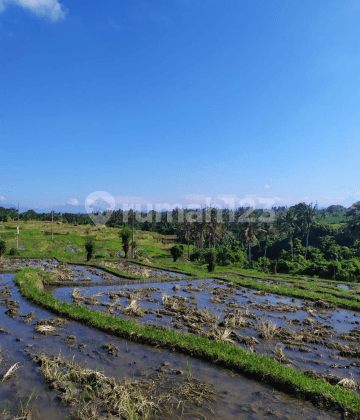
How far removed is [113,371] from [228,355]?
10.9 feet

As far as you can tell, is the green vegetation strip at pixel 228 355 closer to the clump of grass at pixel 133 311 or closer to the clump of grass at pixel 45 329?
the clump of grass at pixel 133 311

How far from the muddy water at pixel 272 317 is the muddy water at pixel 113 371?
210cm

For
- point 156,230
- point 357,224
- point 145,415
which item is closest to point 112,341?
point 145,415

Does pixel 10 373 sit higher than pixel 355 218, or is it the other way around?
Answer: pixel 355 218

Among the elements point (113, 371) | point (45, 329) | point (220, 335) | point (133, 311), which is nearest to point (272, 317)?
point (220, 335)

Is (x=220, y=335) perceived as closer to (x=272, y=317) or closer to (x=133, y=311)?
(x=272, y=317)

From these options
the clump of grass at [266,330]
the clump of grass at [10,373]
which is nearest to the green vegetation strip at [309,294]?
the clump of grass at [266,330]

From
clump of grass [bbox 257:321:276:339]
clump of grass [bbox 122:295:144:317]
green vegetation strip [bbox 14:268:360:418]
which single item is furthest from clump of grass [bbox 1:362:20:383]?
clump of grass [bbox 257:321:276:339]

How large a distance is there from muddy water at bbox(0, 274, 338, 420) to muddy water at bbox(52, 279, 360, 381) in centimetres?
210

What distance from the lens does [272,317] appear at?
13.2 meters

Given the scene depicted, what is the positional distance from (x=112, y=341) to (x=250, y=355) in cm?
467

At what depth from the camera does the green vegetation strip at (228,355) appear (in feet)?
21.4

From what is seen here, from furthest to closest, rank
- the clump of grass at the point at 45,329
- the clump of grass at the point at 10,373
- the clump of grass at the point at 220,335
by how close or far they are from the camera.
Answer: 1. the clump of grass at the point at 45,329
2. the clump of grass at the point at 220,335
3. the clump of grass at the point at 10,373

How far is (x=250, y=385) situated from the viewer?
728cm
